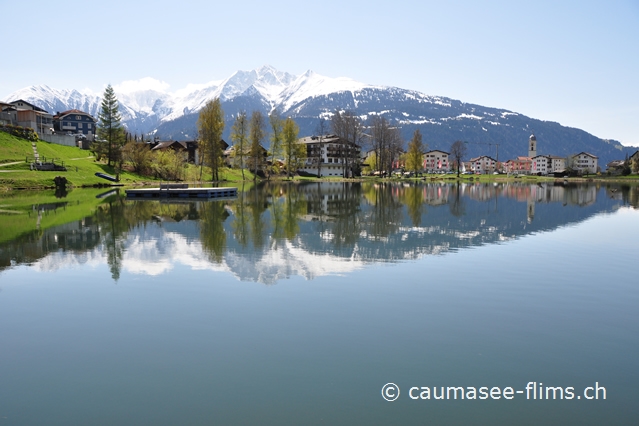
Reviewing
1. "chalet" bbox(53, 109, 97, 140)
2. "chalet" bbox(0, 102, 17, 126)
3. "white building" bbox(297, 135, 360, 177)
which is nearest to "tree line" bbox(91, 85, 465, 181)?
"white building" bbox(297, 135, 360, 177)

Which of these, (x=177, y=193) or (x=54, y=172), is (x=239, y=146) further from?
(x=177, y=193)

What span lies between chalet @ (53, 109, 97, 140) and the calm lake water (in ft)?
386

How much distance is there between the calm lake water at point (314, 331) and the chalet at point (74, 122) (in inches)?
4636

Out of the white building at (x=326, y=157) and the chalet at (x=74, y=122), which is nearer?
the chalet at (x=74, y=122)

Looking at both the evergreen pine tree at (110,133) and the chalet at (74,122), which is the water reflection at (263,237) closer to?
the evergreen pine tree at (110,133)

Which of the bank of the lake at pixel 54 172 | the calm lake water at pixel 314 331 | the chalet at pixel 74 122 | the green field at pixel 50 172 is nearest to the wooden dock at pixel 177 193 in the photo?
the bank of the lake at pixel 54 172

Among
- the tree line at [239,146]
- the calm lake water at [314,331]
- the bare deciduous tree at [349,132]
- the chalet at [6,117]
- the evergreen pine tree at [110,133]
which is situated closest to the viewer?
the calm lake water at [314,331]

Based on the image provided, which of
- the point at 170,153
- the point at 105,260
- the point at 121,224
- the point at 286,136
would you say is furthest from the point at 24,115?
the point at 105,260

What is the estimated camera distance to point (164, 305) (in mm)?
13555

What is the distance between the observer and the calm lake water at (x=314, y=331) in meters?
8.08

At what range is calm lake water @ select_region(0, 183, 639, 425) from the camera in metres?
8.08

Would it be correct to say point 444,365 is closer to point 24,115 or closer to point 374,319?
point 374,319

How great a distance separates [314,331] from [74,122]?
5490 inches

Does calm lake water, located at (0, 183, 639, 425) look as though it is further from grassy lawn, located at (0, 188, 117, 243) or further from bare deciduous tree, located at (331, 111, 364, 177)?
bare deciduous tree, located at (331, 111, 364, 177)
